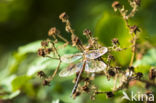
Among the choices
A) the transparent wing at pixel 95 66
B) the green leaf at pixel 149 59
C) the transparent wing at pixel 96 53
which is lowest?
the transparent wing at pixel 95 66

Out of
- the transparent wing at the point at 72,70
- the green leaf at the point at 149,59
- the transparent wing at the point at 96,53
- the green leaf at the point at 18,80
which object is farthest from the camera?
the green leaf at the point at 18,80

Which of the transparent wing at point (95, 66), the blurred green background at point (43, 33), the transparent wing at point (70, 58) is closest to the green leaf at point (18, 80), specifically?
the blurred green background at point (43, 33)

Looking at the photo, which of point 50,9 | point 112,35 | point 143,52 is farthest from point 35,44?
point 50,9

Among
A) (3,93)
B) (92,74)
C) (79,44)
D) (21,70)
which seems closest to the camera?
(79,44)

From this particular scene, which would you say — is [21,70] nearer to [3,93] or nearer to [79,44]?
[3,93]

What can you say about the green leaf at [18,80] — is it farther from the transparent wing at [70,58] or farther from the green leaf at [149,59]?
the green leaf at [149,59]

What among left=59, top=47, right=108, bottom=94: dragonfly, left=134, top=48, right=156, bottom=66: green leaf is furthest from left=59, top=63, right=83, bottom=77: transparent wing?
left=134, top=48, right=156, bottom=66: green leaf

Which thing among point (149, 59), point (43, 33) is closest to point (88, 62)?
point (149, 59)
